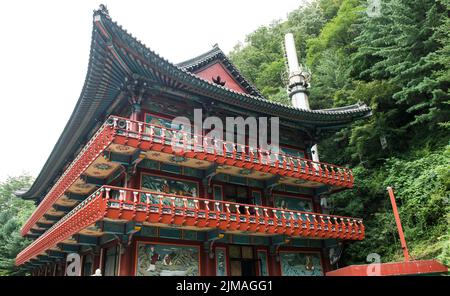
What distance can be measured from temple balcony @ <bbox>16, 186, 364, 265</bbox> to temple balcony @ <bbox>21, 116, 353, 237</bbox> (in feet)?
4.74

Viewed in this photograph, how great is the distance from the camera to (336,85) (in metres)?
28.7

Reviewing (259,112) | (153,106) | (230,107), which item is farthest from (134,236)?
(259,112)

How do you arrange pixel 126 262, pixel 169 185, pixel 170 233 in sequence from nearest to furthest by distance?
pixel 126 262
pixel 170 233
pixel 169 185

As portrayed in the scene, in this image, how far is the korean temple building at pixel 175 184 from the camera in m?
13.3

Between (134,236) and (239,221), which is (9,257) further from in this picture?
(239,221)

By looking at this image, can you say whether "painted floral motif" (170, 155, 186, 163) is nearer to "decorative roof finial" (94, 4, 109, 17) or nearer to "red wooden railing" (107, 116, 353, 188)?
"red wooden railing" (107, 116, 353, 188)

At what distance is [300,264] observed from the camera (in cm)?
1798

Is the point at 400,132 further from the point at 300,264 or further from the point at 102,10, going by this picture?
the point at 102,10

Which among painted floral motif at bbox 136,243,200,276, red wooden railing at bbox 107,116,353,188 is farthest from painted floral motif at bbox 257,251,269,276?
red wooden railing at bbox 107,116,353,188

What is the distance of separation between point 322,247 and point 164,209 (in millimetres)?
9959

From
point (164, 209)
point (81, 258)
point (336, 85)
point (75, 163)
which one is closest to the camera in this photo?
point (164, 209)

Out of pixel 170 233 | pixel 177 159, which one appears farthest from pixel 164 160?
pixel 170 233

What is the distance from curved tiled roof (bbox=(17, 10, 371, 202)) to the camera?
42.4 feet

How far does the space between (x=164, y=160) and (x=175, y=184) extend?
121cm
